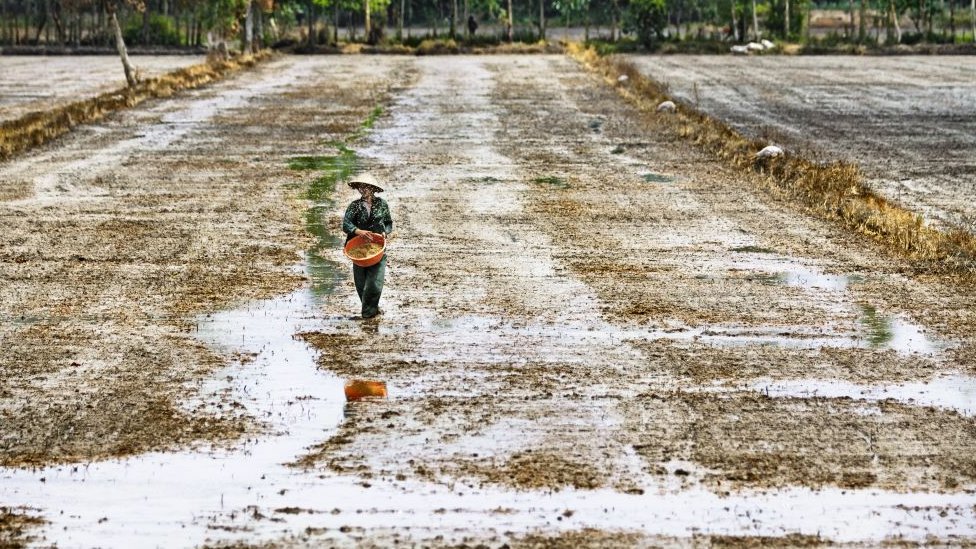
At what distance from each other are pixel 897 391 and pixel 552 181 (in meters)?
11.1

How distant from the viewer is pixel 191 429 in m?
9.28

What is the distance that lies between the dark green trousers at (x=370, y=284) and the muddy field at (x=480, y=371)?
0.68ft

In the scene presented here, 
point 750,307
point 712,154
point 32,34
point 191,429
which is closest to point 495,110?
point 712,154

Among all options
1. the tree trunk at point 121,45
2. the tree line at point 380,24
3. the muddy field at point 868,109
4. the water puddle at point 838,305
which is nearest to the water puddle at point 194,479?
the water puddle at point 838,305

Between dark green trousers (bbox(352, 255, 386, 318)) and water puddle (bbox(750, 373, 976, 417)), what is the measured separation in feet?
11.3

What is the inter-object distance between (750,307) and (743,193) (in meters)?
7.09

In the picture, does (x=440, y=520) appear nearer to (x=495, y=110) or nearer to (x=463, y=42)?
(x=495, y=110)

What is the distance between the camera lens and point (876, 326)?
39.4 feet

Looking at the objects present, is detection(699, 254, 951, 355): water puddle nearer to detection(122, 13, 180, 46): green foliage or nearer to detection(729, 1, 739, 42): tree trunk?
detection(729, 1, 739, 42): tree trunk

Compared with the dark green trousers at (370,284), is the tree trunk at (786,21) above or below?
above

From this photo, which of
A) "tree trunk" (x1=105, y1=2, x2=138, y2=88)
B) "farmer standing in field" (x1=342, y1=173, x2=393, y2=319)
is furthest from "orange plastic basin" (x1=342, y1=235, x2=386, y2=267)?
"tree trunk" (x1=105, y1=2, x2=138, y2=88)

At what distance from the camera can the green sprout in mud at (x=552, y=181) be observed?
2034 centimetres

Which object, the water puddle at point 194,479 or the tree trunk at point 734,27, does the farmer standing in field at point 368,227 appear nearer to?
the water puddle at point 194,479

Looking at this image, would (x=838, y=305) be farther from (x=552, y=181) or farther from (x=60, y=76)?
(x=60, y=76)
